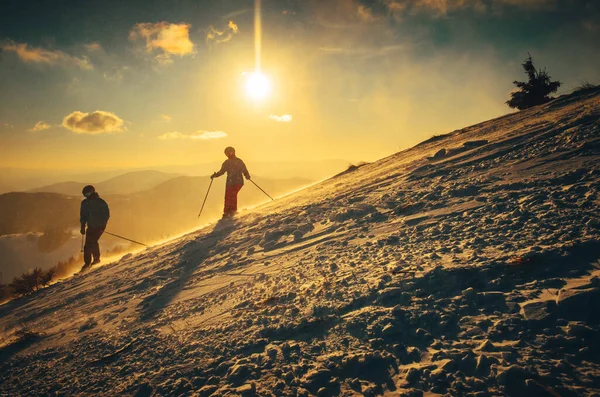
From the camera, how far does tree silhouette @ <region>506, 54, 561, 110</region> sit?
634 inches

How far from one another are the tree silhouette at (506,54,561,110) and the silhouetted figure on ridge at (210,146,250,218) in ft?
50.6

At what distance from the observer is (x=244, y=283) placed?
14.2 ft

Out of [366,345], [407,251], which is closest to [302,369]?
[366,345]

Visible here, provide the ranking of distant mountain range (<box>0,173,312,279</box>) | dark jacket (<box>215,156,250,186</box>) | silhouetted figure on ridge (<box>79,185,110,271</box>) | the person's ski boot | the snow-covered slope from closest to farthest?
1. the snow-covered slope
2. the person's ski boot
3. silhouetted figure on ridge (<box>79,185,110,271</box>)
4. dark jacket (<box>215,156,250,186</box>)
5. distant mountain range (<box>0,173,312,279</box>)

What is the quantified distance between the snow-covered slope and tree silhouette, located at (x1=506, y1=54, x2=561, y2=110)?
40.9 ft

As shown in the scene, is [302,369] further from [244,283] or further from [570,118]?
[570,118]

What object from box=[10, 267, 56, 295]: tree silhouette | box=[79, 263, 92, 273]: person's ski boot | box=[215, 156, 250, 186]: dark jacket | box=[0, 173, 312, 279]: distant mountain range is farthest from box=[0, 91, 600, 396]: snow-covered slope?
box=[0, 173, 312, 279]: distant mountain range

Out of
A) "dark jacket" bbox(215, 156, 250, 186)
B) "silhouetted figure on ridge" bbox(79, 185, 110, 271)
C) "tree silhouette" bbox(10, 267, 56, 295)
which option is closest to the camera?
"tree silhouette" bbox(10, 267, 56, 295)

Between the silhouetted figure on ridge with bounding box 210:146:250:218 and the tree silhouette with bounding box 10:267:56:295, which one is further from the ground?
the silhouetted figure on ridge with bounding box 210:146:250:218

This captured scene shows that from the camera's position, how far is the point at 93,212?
36.2 ft

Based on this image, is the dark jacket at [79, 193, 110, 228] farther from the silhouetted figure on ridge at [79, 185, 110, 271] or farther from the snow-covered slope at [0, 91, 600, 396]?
the snow-covered slope at [0, 91, 600, 396]

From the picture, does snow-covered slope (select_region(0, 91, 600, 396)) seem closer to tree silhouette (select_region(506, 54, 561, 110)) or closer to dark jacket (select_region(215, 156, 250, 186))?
dark jacket (select_region(215, 156, 250, 186))

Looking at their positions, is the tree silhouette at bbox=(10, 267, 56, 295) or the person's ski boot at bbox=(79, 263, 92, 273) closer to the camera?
the tree silhouette at bbox=(10, 267, 56, 295)

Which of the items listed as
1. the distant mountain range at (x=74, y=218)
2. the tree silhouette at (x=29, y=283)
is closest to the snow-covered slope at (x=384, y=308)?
the tree silhouette at (x=29, y=283)
